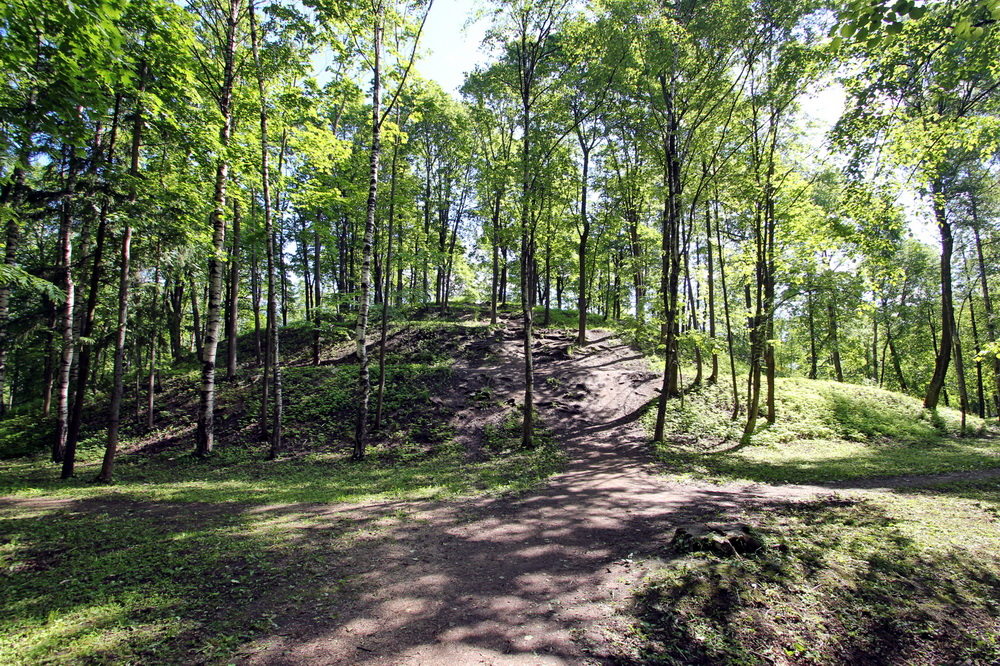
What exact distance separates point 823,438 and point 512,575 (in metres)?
16.8

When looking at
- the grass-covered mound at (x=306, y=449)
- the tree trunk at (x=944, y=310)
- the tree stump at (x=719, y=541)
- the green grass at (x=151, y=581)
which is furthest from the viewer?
the tree trunk at (x=944, y=310)

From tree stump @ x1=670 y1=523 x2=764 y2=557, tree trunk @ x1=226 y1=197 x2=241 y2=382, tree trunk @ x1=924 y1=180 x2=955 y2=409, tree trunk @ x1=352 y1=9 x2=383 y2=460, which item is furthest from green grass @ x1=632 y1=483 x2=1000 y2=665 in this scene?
tree trunk @ x1=924 y1=180 x2=955 y2=409

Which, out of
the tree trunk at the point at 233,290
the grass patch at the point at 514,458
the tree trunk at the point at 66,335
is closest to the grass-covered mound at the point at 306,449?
the grass patch at the point at 514,458

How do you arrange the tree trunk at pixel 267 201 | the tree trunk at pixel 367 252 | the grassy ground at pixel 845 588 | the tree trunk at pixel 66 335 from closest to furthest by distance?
the grassy ground at pixel 845 588
the tree trunk at pixel 66 335
the tree trunk at pixel 367 252
the tree trunk at pixel 267 201

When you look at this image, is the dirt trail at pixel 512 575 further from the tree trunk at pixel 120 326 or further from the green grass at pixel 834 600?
the tree trunk at pixel 120 326

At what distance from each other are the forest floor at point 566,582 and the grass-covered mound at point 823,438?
2310mm

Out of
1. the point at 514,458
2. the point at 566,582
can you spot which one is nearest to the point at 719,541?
the point at 566,582

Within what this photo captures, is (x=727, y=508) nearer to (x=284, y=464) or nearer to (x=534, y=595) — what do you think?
(x=534, y=595)

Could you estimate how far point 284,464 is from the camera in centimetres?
1319

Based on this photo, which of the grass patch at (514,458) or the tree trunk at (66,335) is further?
the tree trunk at (66,335)

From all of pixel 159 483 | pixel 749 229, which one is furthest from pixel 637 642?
pixel 749 229

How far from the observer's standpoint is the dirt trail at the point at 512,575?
146 inches

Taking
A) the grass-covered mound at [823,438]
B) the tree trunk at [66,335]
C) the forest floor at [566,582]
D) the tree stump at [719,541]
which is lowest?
the grass-covered mound at [823,438]

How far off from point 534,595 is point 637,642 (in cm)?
122
